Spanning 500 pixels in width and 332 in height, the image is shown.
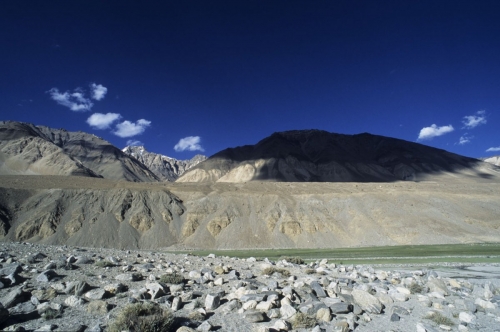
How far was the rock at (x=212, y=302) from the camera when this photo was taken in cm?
1044

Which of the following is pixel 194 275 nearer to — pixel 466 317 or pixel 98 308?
pixel 98 308

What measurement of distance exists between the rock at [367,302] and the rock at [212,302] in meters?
5.88

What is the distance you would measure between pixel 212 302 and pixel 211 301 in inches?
2.1

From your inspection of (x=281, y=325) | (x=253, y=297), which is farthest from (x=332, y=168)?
(x=281, y=325)

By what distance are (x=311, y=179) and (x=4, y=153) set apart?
165m

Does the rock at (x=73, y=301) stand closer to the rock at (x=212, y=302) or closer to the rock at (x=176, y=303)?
the rock at (x=176, y=303)

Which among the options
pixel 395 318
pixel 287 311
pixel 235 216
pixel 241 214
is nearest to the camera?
pixel 287 311

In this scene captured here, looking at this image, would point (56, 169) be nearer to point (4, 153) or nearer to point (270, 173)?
point (4, 153)

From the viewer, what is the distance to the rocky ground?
28.7 feet

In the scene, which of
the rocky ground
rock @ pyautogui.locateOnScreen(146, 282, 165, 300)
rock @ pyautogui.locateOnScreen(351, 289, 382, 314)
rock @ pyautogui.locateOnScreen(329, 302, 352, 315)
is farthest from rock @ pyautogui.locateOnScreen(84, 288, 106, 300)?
rock @ pyautogui.locateOnScreen(351, 289, 382, 314)

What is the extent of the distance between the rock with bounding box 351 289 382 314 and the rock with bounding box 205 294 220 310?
5.88 metres

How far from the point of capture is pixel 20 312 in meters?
8.23

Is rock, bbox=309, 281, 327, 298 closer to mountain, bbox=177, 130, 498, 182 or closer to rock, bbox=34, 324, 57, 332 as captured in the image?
rock, bbox=34, 324, 57, 332

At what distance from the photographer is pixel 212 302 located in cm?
1051
